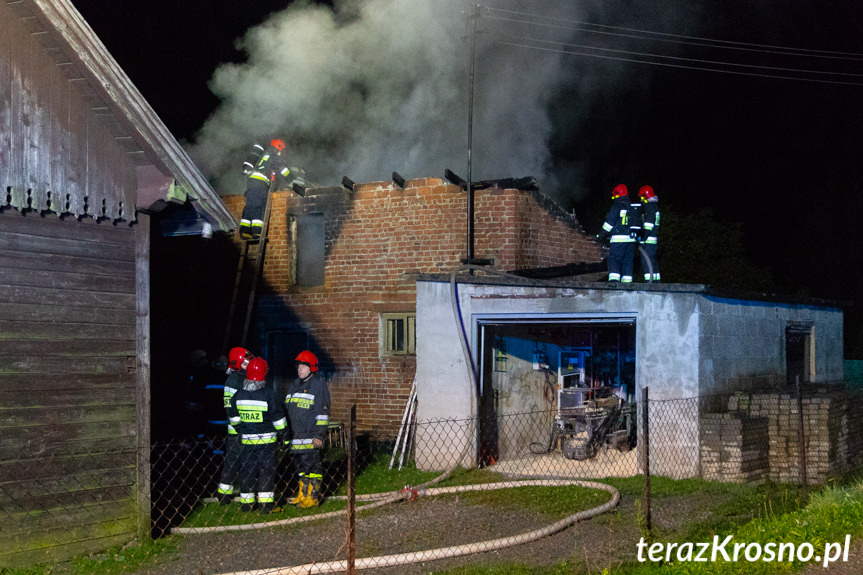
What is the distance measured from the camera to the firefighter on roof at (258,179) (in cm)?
1466

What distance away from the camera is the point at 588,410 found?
1301 centimetres

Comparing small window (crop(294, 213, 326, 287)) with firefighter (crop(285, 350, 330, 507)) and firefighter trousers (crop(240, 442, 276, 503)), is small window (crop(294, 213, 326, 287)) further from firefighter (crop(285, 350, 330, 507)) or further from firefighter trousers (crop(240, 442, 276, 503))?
firefighter trousers (crop(240, 442, 276, 503))

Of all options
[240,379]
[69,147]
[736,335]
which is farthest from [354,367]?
[69,147]

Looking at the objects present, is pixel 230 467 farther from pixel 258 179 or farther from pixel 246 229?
pixel 258 179

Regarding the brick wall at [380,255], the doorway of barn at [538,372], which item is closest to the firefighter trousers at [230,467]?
the doorway of barn at [538,372]

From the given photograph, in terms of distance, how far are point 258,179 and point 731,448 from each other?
8.92 m

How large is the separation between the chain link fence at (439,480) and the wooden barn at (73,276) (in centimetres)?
3

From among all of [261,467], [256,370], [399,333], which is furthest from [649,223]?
[261,467]

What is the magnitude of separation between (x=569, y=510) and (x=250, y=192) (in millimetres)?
8585

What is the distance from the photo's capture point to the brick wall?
1374cm

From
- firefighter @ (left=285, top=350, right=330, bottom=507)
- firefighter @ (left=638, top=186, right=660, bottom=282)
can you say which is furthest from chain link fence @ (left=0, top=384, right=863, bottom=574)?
firefighter @ (left=638, top=186, right=660, bottom=282)

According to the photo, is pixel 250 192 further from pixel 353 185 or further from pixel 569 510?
pixel 569 510

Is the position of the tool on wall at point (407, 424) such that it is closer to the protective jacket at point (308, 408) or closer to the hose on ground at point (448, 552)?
the protective jacket at point (308, 408)

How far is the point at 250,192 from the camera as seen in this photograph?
14852mm
